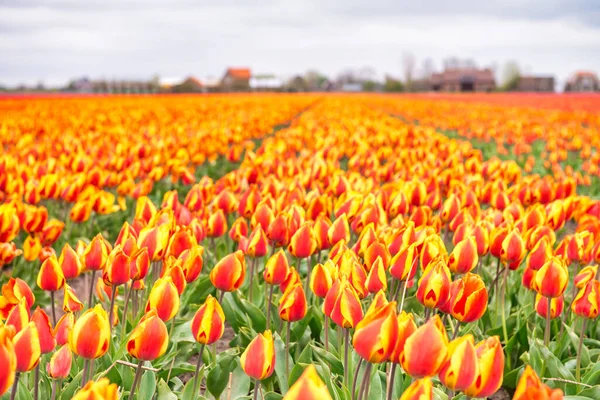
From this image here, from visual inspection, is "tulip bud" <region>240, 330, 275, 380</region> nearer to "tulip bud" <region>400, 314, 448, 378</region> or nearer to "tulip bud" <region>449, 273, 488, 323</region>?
"tulip bud" <region>400, 314, 448, 378</region>

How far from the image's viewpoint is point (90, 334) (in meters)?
1.64

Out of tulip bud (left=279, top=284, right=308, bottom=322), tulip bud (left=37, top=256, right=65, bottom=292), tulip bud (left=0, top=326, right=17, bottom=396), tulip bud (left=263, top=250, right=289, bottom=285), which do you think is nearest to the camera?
tulip bud (left=0, top=326, right=17, bottom=396)

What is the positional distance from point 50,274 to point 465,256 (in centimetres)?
158

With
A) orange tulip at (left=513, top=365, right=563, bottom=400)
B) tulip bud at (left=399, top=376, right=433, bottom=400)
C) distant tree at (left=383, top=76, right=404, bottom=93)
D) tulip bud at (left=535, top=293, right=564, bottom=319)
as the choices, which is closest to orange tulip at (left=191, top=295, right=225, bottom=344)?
tulip bud at (left=399, top=376, right=433, bottom=400)

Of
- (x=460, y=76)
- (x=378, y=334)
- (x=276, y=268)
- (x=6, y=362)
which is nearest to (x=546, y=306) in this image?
(x=276, y=268)

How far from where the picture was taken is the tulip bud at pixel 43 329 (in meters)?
1.69

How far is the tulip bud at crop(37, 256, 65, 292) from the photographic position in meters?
2.18

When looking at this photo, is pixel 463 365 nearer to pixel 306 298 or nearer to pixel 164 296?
pixel 164 296

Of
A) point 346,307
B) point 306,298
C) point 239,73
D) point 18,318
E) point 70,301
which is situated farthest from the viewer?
point 239,73

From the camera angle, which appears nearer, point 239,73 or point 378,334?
point 378,334

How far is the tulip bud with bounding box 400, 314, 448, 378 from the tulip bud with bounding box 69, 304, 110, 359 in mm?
820

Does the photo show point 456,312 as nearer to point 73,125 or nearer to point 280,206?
point 280,206

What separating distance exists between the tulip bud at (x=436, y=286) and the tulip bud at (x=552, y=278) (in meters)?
0.51

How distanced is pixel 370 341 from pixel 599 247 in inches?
72.7
